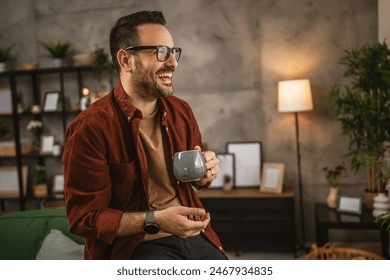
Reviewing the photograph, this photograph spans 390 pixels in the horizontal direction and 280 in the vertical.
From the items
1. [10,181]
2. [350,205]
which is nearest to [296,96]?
[350,205]

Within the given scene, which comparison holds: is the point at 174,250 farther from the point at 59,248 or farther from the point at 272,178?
the point at 272,178

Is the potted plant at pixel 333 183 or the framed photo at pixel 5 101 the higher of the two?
the framed photo at pixel 5 101

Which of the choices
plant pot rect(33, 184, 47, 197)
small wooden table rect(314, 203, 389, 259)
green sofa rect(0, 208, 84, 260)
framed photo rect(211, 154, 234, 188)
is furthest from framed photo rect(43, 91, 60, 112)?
small wooden table rect(314, 203, 389, 259)

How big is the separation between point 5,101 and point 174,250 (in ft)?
10.2

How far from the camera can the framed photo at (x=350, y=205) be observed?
276cm

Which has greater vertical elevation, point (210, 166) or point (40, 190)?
point (210, 166)

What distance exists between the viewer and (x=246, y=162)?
3592mm

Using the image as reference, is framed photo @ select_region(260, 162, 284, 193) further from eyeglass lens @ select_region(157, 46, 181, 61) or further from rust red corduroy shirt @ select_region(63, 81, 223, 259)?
eyeglass lens @ select_region(157, 46, 181, 61)

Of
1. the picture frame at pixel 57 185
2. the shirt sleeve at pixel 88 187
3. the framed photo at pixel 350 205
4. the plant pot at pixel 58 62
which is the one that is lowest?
the framed photo at pixel 350 205

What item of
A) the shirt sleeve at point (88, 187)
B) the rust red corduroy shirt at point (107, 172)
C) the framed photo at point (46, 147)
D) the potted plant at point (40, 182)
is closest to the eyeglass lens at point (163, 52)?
the rust red corduroy shirt at point (107, 172)

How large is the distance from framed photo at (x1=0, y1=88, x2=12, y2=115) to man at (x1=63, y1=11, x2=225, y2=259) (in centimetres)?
291

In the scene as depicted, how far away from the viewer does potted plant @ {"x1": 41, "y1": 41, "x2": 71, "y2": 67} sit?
3520 mm

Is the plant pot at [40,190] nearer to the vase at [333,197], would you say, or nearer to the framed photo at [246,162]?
the framed photo at [246,162]
